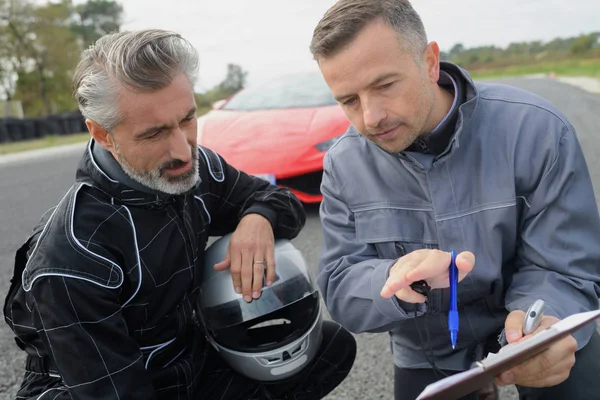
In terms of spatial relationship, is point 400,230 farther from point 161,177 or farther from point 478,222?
point 161,177

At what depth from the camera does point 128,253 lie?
1657mm

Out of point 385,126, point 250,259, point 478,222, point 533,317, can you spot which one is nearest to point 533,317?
point 533,317

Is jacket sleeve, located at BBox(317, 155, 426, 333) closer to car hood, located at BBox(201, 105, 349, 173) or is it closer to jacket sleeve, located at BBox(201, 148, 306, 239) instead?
jacket sleeve, located at BBox(201, 148, 306, 239)

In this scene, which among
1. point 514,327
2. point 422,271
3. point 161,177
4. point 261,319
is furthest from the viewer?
point 261,319

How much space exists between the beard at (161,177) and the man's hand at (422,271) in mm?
713

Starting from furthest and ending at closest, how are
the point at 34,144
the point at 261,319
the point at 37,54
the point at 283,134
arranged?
the point at 37,54, the point at 34,144, the point at 283,134, the point at 261,319

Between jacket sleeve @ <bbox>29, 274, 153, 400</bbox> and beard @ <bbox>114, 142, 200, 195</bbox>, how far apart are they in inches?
13.8

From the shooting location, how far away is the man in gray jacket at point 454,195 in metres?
1.65

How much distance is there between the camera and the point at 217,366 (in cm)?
209

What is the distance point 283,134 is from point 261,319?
3.06 metres

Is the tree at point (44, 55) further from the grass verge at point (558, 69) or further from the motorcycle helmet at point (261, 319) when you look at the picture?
the motorcycle helmet at point (261, 319)

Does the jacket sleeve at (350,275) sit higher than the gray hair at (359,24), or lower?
lower

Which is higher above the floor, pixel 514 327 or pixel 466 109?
pixel 466 109

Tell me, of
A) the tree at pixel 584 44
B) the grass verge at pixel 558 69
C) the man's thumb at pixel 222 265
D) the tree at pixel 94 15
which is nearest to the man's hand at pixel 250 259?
the man's thumb at pixel 222 265
